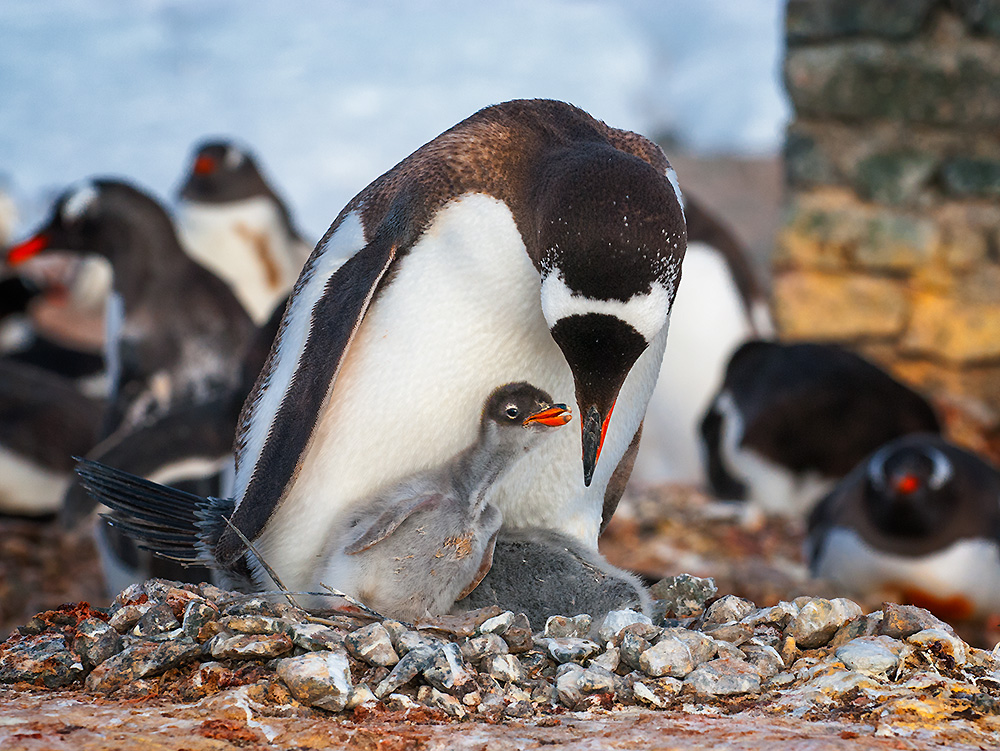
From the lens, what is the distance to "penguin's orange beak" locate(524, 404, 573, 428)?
2.00m

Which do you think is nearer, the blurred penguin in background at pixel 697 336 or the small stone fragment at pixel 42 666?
the small stone fragment at pixel 42 666

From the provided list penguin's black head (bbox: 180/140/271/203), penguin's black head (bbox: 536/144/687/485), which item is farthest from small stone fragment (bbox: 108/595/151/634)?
penguin's black head (bbox: 180/140/271/203)

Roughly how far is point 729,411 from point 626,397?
136 inches

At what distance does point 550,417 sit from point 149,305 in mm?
3096

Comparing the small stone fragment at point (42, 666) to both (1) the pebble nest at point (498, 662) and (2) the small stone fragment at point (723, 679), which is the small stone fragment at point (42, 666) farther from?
(2) the small stone fragment at point (723, 679)

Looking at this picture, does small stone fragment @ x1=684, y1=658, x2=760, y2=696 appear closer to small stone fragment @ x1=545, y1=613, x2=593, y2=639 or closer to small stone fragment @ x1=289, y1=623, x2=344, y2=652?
small stone fragment @ x1=545, y1=613, x2=593, y2=639

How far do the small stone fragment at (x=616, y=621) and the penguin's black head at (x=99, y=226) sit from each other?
336 cm

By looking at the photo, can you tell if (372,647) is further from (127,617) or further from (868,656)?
(868,656)

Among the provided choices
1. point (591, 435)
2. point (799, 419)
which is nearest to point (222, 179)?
point (799, 419)

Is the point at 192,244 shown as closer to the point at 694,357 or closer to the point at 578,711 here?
the point at 694,357

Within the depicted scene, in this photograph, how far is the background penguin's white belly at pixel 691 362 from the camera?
5.77 m

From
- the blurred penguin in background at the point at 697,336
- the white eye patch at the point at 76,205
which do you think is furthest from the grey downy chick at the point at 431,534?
the blurred penguin in background at the point at 697,336

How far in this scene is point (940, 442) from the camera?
181 inches

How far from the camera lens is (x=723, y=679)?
5.79 ft
